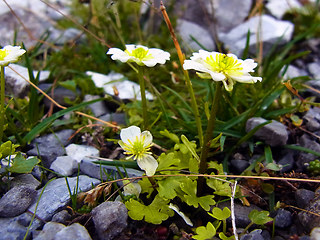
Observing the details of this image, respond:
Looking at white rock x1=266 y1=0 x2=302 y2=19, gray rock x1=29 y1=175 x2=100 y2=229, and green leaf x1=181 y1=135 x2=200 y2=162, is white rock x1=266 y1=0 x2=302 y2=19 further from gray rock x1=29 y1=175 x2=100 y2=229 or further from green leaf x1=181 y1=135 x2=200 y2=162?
gray rock x1=29 y1=175 x2=100 y2=229

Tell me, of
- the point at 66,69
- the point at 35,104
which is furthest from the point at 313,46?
the point at 35,104

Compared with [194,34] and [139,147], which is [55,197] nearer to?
[139,147]

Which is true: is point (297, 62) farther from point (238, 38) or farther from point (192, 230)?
point (192, 230)

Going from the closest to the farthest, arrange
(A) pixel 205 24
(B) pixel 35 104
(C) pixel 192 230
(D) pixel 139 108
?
(C) pixel 192 230 < (B) pixel 35 104 < (D) pixel 139 108 < (A) pixel 205 24

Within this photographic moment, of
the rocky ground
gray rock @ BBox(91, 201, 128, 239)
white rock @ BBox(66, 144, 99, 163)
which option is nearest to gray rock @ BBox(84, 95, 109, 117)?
the rocky ground

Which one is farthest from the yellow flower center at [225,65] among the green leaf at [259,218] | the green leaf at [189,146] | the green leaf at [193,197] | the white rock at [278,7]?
the white rock at [278,7]

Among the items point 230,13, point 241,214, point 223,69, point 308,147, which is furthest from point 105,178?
point 230,13
